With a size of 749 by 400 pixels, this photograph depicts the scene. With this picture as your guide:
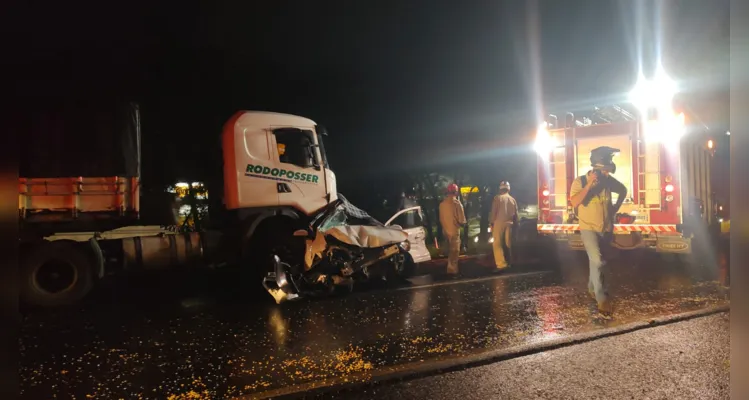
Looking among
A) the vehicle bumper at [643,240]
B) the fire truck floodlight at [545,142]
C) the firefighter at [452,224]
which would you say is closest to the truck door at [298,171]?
the firefighter at [452,224]

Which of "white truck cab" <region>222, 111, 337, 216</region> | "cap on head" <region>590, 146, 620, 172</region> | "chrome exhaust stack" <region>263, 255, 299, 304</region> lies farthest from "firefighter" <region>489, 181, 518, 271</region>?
"chrome exhaust stack" <region>263, 255, 299, 304</region>

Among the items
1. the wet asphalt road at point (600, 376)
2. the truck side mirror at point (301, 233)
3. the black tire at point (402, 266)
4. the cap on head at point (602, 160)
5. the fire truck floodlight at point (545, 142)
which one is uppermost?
the fire truck floodlight at point (545, 142)

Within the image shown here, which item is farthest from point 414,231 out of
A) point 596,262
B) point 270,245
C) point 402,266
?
point 596,262

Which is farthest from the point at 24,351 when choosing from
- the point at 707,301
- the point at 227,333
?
the point at 707,301

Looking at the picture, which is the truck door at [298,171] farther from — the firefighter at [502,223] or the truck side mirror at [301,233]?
the firefighter at [502,223]

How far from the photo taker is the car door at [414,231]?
946 cm

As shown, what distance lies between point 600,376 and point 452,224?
606cm

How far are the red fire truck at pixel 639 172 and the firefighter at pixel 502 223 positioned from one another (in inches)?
36.1

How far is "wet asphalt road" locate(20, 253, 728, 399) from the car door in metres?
0.48

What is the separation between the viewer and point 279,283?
7.50 meters

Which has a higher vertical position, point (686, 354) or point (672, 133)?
point (672, 133)

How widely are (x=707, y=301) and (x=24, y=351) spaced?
842cm

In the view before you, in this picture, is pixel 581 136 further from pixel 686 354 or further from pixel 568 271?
pixel 686 354

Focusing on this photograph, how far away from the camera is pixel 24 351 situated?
5.45 meters
